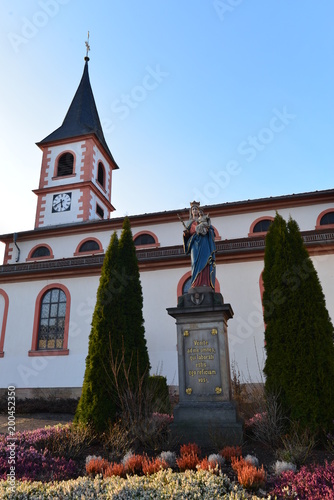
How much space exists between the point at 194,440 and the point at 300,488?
3.15 metres

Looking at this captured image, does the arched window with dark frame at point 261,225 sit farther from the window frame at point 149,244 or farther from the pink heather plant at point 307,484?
the pink heather plant at point 307,484

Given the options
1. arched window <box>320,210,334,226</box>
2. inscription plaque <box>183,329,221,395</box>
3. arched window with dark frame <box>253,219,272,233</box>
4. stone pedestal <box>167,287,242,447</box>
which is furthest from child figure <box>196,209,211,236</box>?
arched window <box>320,210,334,226</box>

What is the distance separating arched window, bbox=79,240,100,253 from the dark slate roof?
31.6 feet

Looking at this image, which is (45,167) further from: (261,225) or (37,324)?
(261,225)

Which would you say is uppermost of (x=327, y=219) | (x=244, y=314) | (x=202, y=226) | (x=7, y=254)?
(x=7, y=254)

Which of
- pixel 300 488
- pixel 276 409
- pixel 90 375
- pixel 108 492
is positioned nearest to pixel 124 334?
pixel 90 375

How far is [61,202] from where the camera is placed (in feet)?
88.4

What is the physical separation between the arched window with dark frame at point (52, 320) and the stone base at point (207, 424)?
1072cm

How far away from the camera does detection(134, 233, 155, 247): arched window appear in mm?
22231

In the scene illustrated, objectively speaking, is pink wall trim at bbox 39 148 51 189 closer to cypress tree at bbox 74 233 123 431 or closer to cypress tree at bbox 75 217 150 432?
cypress tree at bbox 75 217 150 432

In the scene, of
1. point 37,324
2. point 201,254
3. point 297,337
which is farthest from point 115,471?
point 37,324

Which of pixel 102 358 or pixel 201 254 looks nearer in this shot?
pixel 201 254

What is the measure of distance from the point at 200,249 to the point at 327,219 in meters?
13.0

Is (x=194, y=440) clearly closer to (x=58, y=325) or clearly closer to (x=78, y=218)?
(x=58, y=325)
